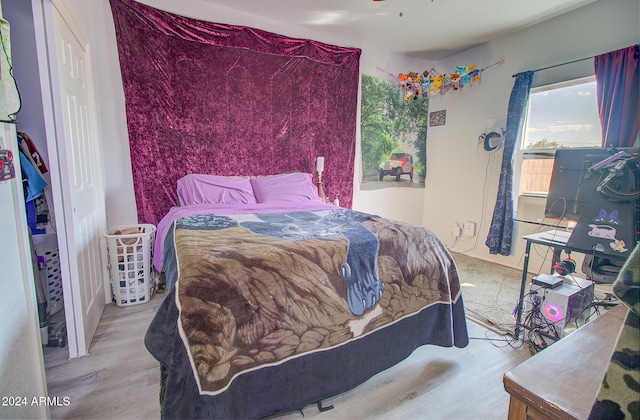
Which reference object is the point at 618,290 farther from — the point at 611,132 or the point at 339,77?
the point at 339,77

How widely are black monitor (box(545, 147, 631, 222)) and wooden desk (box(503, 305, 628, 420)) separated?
3.68 feet

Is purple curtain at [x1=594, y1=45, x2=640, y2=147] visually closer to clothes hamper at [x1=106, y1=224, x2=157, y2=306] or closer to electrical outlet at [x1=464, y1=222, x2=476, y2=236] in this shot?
electrical outlet at [x1=464, y1=222, x2=476, y2=236]

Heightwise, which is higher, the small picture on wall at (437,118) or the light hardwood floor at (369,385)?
the small picture on wall at (437,118)

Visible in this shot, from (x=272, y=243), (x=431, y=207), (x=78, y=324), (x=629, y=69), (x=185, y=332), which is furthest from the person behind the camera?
(x=431, y=207)

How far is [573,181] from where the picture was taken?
5.49 ft

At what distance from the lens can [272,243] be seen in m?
1.56

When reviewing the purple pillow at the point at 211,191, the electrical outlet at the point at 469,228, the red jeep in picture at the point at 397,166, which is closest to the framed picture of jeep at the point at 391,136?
the red jeep in picture at the point at 397,166

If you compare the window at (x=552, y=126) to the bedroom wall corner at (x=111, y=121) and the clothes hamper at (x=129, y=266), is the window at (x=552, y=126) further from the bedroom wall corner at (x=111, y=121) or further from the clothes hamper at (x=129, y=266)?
the bedroom wall corner at (x=111, y=121)

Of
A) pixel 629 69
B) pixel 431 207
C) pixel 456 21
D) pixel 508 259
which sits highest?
pixel 456 21

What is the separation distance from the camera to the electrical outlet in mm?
3976

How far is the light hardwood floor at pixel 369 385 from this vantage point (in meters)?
1.43

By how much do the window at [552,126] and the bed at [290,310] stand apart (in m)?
2.25

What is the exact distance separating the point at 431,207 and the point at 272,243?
3.59 m

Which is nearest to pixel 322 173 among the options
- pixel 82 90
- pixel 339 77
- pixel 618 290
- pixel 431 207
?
pixel 339 77
